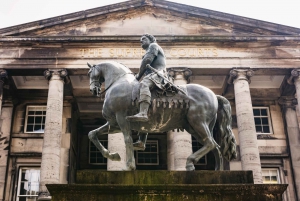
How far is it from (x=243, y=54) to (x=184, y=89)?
665 inches

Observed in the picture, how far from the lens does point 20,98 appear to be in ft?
95.2

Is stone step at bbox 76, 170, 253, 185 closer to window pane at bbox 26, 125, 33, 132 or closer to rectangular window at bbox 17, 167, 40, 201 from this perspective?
rectangular window at bbox 17, 167, 40, 201

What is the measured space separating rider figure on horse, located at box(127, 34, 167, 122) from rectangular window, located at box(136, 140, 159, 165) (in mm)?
19514

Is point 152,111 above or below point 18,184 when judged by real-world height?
below

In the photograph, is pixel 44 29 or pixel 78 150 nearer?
pixel 44 29

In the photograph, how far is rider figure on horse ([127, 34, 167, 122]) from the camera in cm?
881

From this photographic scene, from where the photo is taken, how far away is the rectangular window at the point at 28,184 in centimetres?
2573

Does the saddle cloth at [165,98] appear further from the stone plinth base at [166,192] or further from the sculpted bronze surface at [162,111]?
the stone plinth base at [166,192]

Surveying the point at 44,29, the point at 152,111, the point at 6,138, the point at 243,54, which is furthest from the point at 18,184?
the point at 152,111

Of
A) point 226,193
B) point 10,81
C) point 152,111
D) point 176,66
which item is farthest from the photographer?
point 10,81

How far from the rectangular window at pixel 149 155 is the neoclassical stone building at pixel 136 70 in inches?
2.7

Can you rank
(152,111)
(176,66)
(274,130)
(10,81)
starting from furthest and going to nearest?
(274,130)
(10,81)
(176,66)
(152,111)

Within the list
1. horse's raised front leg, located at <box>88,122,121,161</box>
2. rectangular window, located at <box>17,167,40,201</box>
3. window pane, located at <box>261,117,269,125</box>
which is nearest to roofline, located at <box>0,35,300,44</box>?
window pane, located at <box>261,117,269,125</box>

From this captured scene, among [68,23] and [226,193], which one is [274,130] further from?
[226,193]
